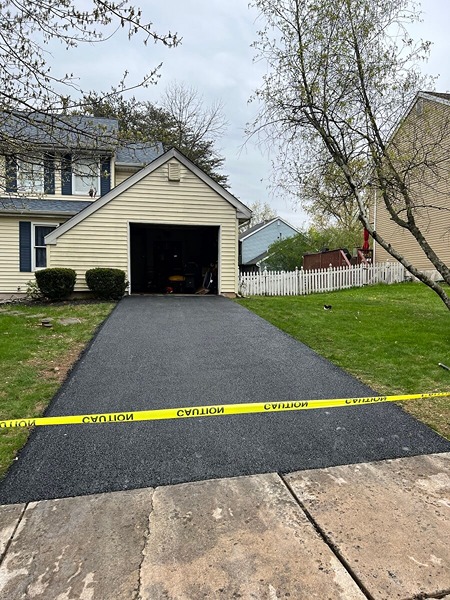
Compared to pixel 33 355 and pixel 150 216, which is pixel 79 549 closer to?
pixel 33 355

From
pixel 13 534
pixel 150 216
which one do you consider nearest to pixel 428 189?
pixel 150 216

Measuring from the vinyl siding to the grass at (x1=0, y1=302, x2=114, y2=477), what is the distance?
7.33 m

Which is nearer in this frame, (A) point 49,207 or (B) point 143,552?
(B) point 143,552

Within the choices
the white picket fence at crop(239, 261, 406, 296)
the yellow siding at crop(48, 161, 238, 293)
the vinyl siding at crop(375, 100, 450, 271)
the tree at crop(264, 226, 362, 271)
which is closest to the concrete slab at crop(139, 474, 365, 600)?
the vinyl siding at crop(375, 100, 450, 271)

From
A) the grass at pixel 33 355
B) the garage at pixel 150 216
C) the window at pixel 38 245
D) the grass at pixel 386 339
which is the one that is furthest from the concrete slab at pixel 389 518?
the window at pixel 38 245

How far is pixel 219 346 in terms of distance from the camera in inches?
252

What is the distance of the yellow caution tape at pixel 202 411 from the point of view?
349cm

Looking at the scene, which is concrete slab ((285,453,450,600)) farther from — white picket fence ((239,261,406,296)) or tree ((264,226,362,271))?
tree ((264,226,362,271))

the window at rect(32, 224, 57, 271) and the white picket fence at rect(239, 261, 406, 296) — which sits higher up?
the window at rect(32, 224, 57, 271)

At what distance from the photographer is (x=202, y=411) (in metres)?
3.73

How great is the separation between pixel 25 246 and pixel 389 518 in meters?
15.4

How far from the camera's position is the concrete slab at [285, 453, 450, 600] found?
6.02ft

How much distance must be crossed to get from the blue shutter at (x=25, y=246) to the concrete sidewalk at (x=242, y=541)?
13987 millimetres

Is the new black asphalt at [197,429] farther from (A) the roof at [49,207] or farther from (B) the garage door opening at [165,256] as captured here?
(B) the garage door opening at [165,256]
